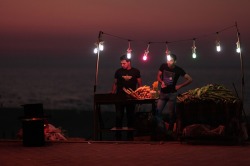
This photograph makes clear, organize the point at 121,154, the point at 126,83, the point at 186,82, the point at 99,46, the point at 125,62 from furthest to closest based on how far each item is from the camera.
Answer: the point at 99,46 < the point at 126,83 < the point at 125,62 < the point at 186,82 < the point at 121,154

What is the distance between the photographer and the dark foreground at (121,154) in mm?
10195

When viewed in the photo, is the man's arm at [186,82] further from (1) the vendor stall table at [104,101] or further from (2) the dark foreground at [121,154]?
(2) the dark foreground at [121,154]

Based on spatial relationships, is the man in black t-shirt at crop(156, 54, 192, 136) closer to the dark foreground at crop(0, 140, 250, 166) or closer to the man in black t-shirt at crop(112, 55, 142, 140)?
the man in black t-shirt at crop(112, 55, 142, 140)

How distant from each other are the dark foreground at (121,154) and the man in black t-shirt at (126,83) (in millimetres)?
1239

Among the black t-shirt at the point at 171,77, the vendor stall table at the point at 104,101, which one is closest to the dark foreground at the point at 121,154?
the vendor stall table at the point at 104,101

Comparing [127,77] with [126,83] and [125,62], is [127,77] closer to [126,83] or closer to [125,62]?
[126,83]

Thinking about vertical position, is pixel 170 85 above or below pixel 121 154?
above

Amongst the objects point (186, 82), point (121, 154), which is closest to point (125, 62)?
point (186, 82)

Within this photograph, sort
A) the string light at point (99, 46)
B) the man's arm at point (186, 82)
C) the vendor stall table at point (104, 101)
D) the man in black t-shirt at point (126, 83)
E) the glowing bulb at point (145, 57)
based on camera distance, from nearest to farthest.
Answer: the vendor stall table at point (104, 101), the man's arm at point (186, 82), the man in black t-shirt at point (126, 83), the string light at point (99, 46), the glowing bulb at point (145, 57)

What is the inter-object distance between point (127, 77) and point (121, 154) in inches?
154

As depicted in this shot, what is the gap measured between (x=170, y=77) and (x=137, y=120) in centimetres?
136

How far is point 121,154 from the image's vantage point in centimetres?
1136

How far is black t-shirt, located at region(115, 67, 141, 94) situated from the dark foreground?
1848 mm

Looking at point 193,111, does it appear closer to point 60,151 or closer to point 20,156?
point 60,151
